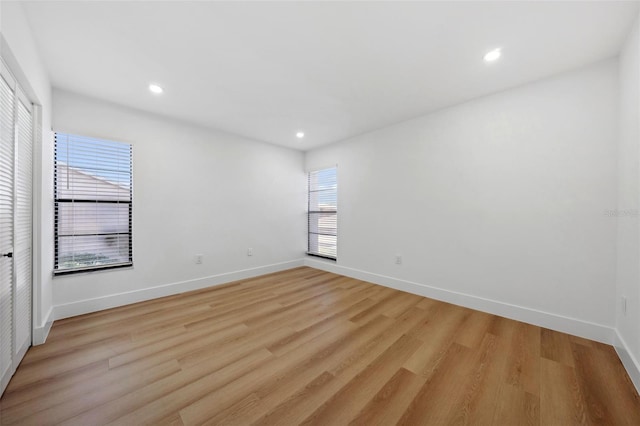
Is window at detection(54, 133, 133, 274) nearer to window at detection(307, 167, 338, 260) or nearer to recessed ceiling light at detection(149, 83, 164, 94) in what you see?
recessed ceiling light at detection(149, 83, 164, 94)

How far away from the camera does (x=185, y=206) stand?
3.39 m

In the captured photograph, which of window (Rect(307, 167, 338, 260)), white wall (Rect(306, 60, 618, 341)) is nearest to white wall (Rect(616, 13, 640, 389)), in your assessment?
white wall (Rect(306, 60, 618, 341))

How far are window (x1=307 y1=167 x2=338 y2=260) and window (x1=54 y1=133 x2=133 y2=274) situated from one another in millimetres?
3081

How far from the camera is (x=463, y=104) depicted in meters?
2.86

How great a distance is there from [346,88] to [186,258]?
10.4 feet

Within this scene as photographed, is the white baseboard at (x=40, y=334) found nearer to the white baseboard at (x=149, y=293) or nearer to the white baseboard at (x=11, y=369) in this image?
the white baseboard at (x=11, y=369)

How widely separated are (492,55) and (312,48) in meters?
1.57

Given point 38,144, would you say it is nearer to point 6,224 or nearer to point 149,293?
point 6,224

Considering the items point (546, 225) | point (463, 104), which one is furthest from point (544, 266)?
point (463, 104)

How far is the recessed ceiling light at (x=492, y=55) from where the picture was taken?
6.38ft

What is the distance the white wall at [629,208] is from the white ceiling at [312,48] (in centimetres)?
28

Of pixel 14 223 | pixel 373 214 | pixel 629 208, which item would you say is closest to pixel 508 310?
pixel 629 208

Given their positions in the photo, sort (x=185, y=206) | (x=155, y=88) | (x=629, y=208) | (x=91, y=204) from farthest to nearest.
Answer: (x=185, y=206), (x=91, y=204), (x=155, y=88), (x=629, y=208)

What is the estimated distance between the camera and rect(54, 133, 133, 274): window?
8.31ft
